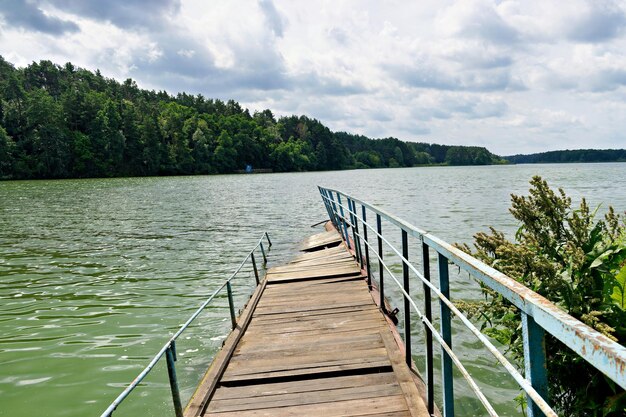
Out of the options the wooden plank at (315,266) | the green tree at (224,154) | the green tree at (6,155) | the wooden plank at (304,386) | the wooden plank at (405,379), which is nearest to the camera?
the wooden plank at (405,379)

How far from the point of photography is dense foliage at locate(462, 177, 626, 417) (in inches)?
107

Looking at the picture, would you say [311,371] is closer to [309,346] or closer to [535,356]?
[309,346]

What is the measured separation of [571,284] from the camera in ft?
9.91

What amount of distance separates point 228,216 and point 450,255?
22604 mm

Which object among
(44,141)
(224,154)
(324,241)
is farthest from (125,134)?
(324,241)

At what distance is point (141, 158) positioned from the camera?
94.9 m

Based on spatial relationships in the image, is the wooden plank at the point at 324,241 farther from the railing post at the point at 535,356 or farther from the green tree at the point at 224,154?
the green tree at the point at 224,154

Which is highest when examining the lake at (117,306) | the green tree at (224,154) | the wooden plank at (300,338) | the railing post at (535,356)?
the green tree at (224,154)

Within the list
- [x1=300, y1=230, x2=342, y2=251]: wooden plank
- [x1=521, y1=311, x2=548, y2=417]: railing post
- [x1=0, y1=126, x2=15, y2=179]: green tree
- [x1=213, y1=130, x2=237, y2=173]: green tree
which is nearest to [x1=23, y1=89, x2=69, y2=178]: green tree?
[x1=0, y1=126, x2=15, y2=179]: green tree

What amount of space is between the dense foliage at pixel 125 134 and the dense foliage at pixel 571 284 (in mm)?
85496

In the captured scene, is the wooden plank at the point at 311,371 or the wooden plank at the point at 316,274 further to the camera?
the wooden plank at the point at 316,274

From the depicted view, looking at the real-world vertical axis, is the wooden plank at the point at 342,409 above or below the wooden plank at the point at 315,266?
above

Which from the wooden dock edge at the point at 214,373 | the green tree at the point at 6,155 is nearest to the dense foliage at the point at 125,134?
the green tree at the point at 6,155

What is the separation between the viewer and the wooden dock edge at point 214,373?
3297 mm
